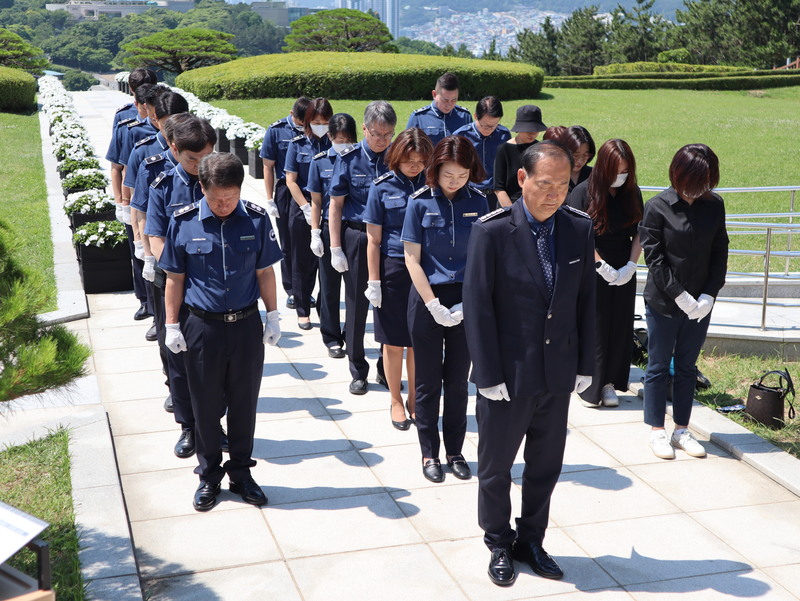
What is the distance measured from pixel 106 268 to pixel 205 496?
491cm

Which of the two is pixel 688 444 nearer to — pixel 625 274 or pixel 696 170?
pixel 625 274

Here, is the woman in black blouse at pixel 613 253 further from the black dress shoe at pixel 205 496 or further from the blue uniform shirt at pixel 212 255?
the black dress shoe at pixel 205 496

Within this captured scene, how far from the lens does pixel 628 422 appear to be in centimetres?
604

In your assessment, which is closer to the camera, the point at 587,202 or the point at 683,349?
the point at 683,349

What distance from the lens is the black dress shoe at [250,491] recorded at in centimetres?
480

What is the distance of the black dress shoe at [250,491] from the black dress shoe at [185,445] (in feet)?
1.90

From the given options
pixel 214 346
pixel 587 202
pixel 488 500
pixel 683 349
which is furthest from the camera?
pixel 587 202

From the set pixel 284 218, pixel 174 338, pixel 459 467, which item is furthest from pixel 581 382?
pixel 284 218

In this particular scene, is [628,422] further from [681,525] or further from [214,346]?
[214,346]

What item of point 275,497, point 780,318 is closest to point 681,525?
point 275,497

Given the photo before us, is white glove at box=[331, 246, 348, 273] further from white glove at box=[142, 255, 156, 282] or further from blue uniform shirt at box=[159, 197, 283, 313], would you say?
blue uniform shirt at box=[159, 197, 283, 313]

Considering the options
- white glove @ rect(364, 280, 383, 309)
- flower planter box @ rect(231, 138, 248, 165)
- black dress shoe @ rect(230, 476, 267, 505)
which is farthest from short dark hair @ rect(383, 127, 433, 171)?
flower planter box @ rect(231, 138, 248, 165)

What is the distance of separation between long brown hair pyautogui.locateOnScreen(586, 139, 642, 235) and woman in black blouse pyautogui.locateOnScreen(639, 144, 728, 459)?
0.47m

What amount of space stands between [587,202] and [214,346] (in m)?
2.70
